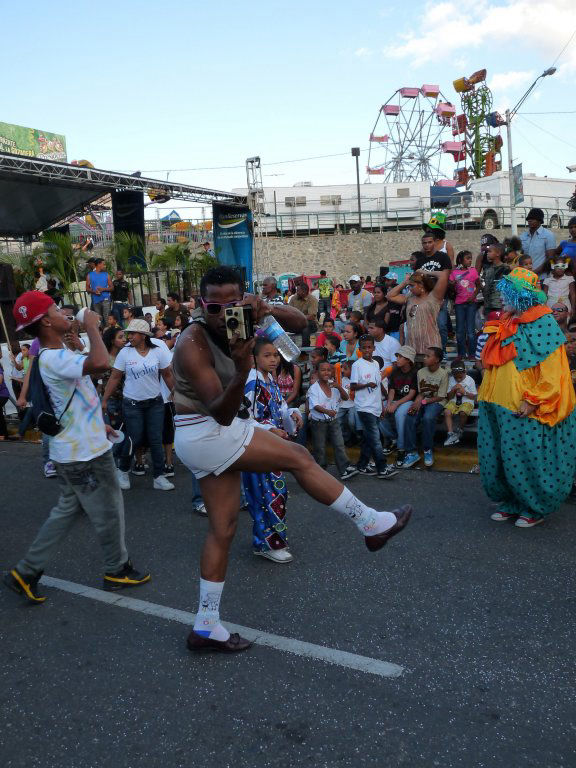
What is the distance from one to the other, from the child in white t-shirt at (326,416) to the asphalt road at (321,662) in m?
1.63

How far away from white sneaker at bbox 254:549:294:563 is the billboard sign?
121 ft

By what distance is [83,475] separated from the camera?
4.08m

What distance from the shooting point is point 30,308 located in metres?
3.94

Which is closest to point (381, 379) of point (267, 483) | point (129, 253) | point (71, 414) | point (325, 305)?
point (267, 483)

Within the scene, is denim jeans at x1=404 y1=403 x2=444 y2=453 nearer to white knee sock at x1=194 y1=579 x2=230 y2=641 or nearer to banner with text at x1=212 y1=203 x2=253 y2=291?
white knee sock at x1=194 y1=579 x2=230 y2=641

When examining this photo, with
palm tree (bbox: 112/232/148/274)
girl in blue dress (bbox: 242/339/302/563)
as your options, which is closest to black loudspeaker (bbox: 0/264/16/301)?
palm tree (bbox: 112/232/148/274)

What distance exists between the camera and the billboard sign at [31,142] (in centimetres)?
3756

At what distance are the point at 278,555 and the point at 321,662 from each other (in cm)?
143

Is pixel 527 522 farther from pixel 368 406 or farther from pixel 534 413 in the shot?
pixel 368 406

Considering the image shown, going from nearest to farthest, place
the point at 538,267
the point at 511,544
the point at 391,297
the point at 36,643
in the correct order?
1. the point at 36,643
2. the point at 511,544
3. the point at 391,297
4. the point at 538,267

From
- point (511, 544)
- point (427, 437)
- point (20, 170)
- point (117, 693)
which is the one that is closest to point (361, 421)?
point (427, 437)

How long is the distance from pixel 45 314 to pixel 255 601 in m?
2.15

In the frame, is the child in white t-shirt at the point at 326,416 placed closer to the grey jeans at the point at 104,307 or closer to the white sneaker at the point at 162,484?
the white sneaker at the point at 162,484

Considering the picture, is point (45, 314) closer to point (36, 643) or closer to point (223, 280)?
point (223, 280)
